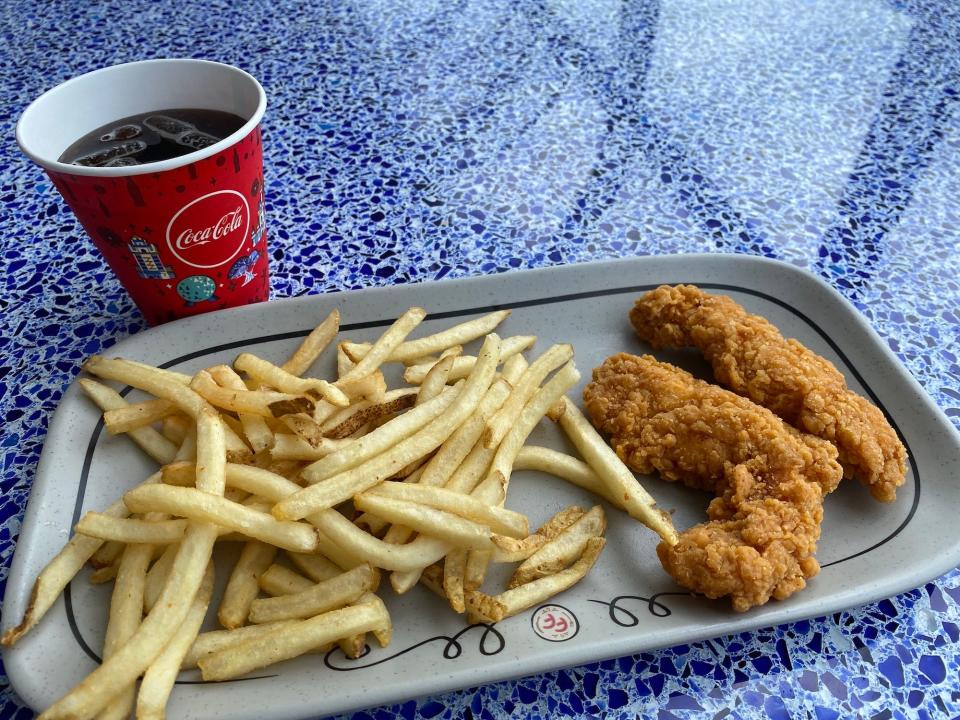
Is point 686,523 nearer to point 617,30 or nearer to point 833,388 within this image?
point 833,388

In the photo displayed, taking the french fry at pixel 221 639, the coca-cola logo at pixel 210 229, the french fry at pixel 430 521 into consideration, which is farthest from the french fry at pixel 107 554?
the coca-cola logo at pixel 210 229

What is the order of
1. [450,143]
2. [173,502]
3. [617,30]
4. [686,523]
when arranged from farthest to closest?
[617,30] < [450,143] < [686,523] < [173,502]

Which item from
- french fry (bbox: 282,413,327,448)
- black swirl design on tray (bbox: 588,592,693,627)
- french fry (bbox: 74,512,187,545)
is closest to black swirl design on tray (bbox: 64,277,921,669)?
black swirl design on tray (bbox: 588,592,693,627)

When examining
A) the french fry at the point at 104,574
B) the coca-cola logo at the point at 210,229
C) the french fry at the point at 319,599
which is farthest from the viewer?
the coca-cola logo at the point at 210,229

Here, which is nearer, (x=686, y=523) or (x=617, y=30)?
(x=686, y=523)

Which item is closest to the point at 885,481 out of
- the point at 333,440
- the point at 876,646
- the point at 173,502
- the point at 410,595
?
the point at 876,646

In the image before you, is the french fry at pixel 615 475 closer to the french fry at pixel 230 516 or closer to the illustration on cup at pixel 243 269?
the french fry at pixel 230 516
